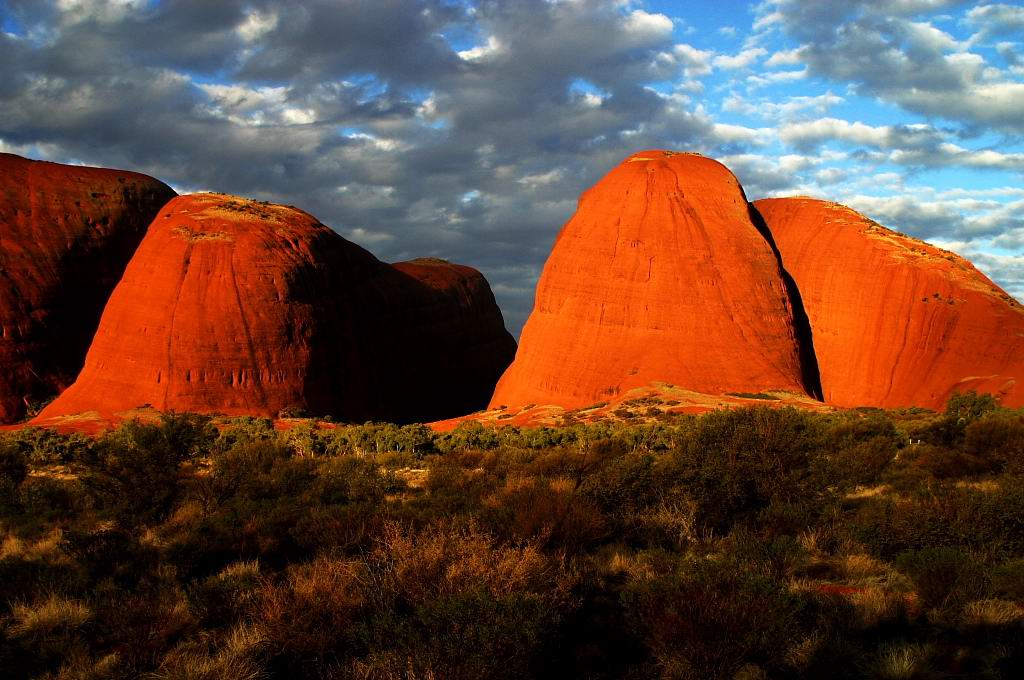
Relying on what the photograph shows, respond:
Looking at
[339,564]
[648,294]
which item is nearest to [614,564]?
[339,564]

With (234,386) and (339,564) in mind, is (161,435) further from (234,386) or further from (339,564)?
(234,386)

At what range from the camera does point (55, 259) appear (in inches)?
1708

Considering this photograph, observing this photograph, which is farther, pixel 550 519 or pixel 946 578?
pixel 550 519

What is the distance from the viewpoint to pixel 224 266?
1505 inches

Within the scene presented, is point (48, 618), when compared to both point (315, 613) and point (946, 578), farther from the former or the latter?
point (946, 578)

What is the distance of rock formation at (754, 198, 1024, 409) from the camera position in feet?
112

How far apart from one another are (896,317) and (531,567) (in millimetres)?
33949

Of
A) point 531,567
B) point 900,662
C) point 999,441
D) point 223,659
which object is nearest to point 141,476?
point 223,659

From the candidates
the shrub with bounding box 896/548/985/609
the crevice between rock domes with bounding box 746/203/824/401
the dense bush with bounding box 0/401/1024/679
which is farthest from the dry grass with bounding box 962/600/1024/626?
the crevice between rock domes with bounding box 746/203/824/401

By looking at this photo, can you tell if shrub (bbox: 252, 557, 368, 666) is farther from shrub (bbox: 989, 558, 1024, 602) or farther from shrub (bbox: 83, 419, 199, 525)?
shrub (bbox: 989, 558, 1024, 602)

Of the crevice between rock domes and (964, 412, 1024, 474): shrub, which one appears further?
the crevice between rock domes

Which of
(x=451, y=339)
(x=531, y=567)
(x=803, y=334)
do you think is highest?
(x=803, y=334)

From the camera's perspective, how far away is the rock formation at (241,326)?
36.2 meters

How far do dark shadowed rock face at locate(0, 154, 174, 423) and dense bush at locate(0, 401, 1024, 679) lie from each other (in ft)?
93.7
